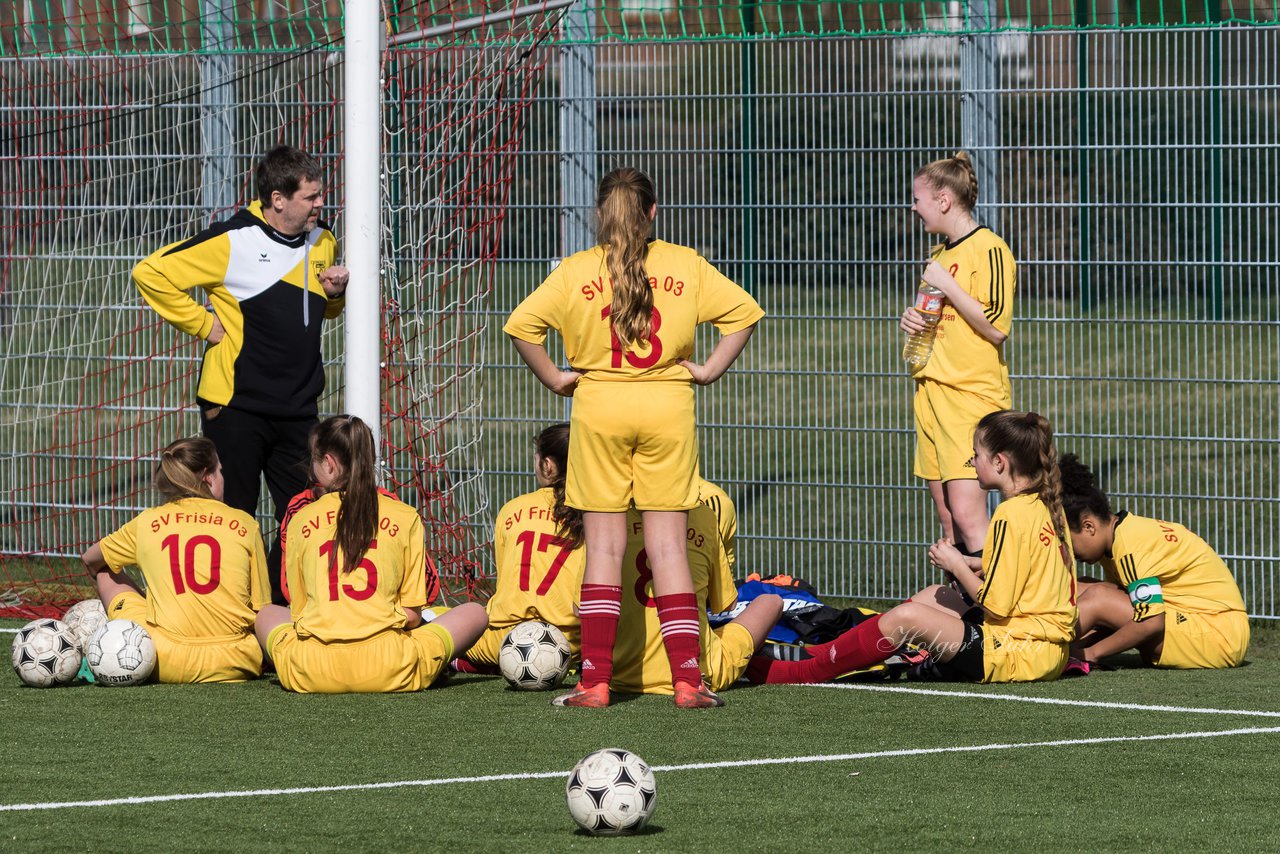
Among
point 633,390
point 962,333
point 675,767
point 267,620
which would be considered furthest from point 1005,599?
point 267,620

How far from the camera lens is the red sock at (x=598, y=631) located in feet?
23.8

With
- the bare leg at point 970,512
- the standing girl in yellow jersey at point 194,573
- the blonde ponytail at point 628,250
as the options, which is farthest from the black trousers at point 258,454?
the bare leg at point 970,512

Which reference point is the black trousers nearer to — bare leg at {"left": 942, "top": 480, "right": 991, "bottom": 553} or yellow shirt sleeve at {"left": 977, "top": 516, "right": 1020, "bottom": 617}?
bare leg at {"left": 942, "top": 480, "right": 991, "bottom": 553}

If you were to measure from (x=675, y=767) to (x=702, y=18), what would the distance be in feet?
18.5

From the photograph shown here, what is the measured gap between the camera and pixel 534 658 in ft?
25.0

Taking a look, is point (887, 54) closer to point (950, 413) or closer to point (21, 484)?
point (950, 413)

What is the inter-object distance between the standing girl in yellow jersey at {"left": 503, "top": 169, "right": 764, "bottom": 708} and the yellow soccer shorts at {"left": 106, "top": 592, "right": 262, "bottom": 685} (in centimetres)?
145

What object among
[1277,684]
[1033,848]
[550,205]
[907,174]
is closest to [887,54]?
[907,174]

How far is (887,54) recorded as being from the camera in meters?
10.3

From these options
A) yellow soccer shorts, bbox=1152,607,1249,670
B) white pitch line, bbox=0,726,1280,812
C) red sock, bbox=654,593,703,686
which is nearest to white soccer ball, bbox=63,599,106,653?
red sock, bbox=654,593,703,686

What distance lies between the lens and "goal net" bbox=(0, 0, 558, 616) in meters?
10.4

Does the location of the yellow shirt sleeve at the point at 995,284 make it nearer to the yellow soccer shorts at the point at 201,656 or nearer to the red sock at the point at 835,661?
the red sock at the point at 835,661

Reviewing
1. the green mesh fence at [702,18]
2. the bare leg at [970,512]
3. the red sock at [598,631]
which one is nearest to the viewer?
the red sock at [598,631]

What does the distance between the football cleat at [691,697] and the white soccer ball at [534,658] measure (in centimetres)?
62
